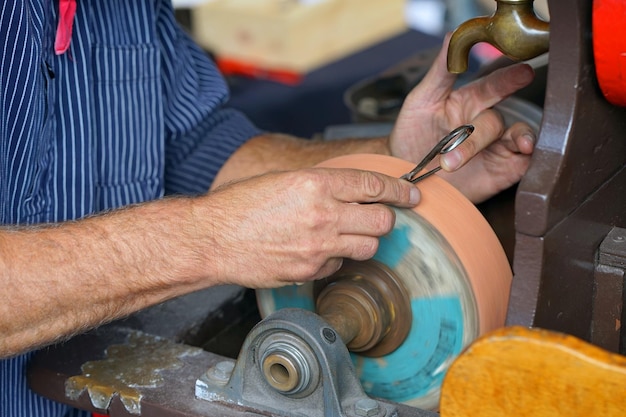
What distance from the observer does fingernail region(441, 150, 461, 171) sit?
1.16m

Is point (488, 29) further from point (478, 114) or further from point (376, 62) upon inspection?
point (376, 62)

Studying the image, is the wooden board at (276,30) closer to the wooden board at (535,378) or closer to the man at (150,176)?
the man at (150,176)

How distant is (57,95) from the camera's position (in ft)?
4.41

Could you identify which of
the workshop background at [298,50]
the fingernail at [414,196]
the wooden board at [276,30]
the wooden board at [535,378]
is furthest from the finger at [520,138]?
the wooden board at [276,30]

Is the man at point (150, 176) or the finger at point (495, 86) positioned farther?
the finger at point (495, 86)

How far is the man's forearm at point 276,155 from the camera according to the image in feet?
5.23

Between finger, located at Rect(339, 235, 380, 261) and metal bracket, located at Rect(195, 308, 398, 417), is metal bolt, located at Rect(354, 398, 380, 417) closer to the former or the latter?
metal bracket, located at Rect(195, 308, 398, 417)

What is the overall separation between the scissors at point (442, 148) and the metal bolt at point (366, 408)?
283 mm

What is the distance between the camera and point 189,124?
163 cm

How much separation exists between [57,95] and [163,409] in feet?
1.68

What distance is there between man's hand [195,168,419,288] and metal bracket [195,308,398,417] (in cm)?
10

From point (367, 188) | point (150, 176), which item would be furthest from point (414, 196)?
point (150, 176)

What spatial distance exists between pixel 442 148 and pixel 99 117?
559 millimetres

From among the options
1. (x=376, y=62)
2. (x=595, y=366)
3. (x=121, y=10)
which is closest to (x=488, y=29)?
(x=595, y=366)
